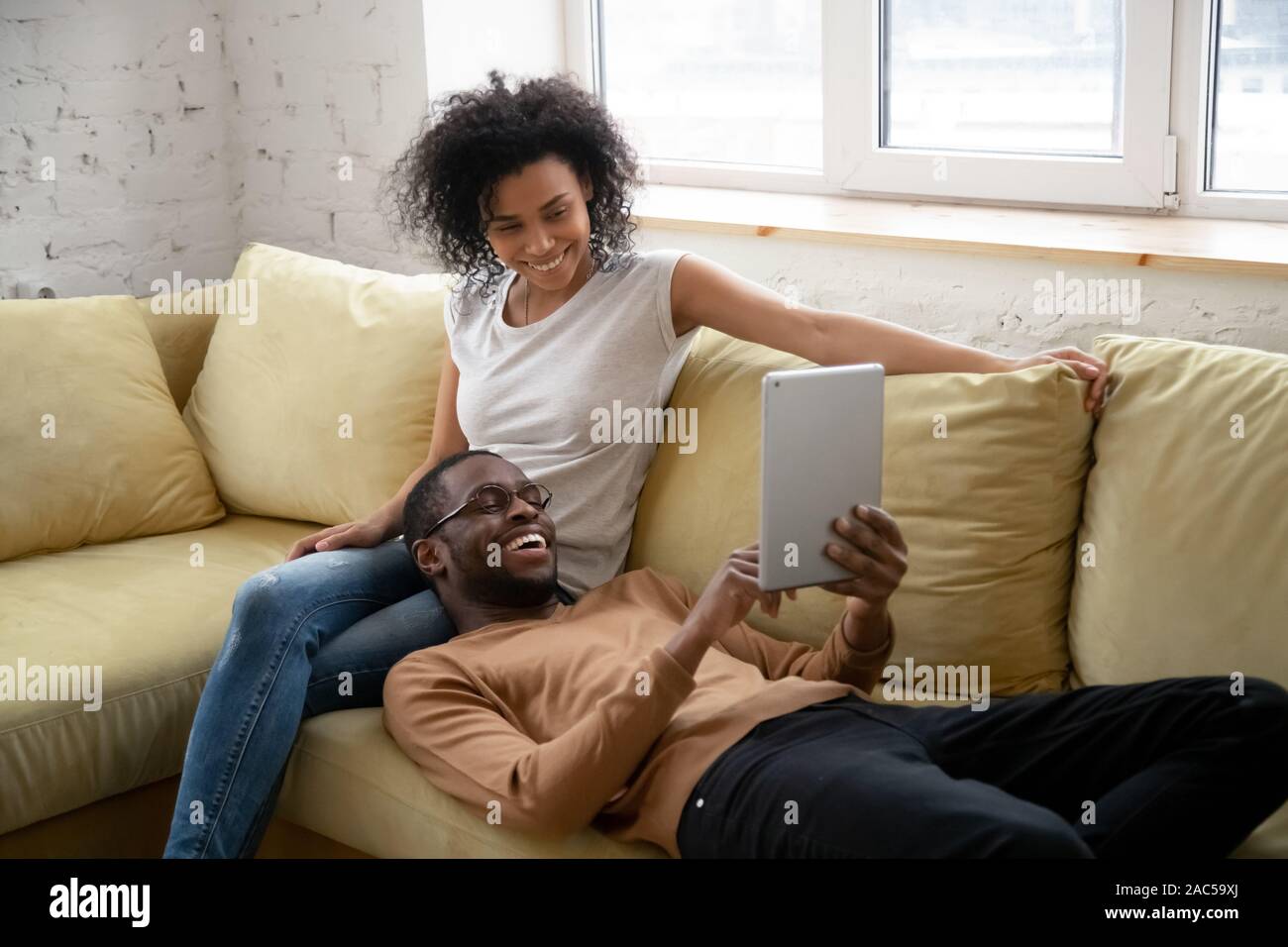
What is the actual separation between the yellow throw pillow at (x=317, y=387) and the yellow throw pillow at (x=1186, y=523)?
1.19 m

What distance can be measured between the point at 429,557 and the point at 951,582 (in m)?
0.73

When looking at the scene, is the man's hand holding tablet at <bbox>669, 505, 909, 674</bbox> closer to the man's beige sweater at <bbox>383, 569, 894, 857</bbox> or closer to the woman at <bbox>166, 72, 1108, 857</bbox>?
the man's beige sweater at <bbox>383, 569, 894, 857</bbox>

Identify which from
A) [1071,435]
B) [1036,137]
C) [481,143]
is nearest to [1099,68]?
[1036,137]

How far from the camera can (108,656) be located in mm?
2088

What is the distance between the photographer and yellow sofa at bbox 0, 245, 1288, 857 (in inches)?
67.9

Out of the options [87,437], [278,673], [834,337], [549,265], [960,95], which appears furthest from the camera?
[960,95]

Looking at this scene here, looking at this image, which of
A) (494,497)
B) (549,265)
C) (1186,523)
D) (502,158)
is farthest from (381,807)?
(1186,523)

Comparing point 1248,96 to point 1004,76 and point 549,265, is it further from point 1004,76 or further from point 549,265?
point 549,265

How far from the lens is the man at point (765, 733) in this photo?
142 cm

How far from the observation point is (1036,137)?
101 inches

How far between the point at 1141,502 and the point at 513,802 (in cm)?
88

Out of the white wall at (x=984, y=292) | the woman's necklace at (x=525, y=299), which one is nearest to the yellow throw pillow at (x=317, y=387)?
the woman's necklace at (x=525, y=299)
